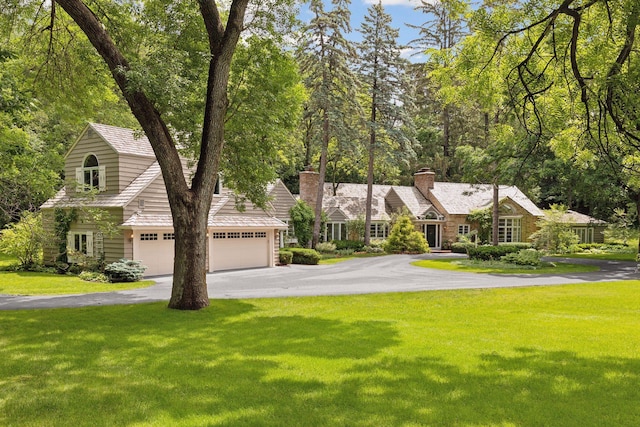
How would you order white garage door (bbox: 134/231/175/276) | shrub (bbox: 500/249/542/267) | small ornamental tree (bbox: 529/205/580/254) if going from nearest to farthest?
1. white garage door (bbox: 134/231/175/276)
2. shrub (bbox: 500/249/542/267)
3. small ornamental tree (bbox: 529/205/580/254)

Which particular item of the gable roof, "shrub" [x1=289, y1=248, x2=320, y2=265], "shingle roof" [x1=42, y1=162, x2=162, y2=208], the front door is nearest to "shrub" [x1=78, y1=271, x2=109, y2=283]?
"shingle roof" [x1=42, y1=162, x2=162, y2=208]

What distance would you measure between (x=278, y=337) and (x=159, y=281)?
37.1 feet

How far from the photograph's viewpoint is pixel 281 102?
546 inches

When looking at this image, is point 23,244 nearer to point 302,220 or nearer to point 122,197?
point 122,197

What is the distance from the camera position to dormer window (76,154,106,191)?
69.6 ft

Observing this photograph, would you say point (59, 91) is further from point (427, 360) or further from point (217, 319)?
point (427, 360)

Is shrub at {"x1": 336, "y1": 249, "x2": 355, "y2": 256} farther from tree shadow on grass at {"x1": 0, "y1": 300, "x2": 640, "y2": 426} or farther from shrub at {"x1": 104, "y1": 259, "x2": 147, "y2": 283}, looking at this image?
tree shadow on grass at {"x1": 0, "y1": 300, "x2": 640, "y2": 426}

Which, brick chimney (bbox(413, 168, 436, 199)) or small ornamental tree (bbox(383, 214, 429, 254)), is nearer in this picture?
small ornamental tree (bbox(383, 214, 429, 254))

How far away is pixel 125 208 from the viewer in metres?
19.9

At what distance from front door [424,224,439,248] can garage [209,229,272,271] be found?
63.2ft

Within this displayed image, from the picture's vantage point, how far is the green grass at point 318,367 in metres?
5.06

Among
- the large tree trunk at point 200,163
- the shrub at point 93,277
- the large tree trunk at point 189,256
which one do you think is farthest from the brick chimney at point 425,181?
the large tree trunk at point 189,256

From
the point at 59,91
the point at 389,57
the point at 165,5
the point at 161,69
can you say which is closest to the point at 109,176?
the point at 59,91

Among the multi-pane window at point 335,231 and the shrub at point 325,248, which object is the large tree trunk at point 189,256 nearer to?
the shrub at point 325,248
